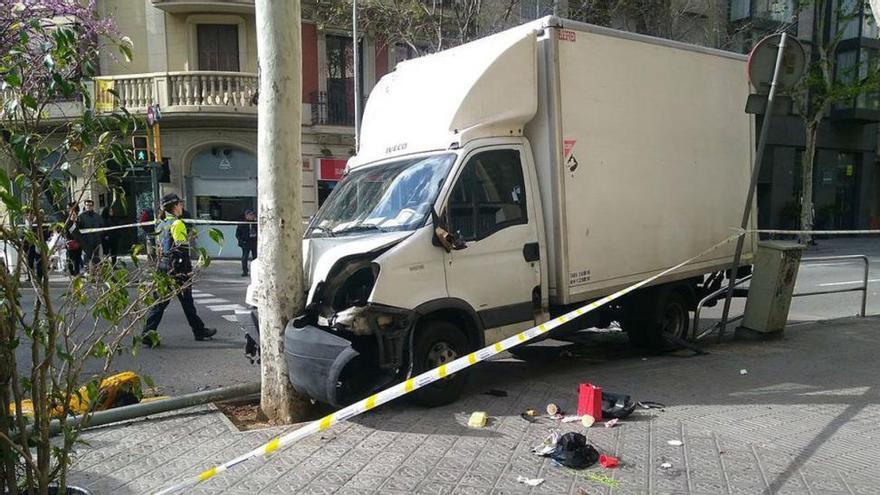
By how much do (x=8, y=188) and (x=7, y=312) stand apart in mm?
577

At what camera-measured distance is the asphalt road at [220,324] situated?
21.8 ft

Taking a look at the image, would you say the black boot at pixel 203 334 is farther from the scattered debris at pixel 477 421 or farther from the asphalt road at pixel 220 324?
the scattered debris at pixel 477 421

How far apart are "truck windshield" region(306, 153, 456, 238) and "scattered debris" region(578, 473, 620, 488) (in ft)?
7.38

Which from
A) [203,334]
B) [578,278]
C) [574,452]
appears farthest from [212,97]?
[574,452]

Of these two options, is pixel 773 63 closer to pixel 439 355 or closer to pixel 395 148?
pixel 395 148

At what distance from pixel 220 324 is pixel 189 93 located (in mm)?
12167

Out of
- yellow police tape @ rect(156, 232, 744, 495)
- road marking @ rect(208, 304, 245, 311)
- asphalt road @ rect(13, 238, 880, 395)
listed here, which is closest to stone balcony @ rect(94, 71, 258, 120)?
asphalt road @ rect(13, 238, 880, 395)

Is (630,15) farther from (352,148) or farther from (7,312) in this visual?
(7,312)

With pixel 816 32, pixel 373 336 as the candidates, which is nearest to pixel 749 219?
pixel 373 336

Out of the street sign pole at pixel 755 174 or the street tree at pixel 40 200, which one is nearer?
the street tree at pixel 40 200

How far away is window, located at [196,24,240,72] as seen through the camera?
2022 cm

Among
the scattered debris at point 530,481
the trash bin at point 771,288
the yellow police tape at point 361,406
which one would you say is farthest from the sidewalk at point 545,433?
the trash bin at point 771,288

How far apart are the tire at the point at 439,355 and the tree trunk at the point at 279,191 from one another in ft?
3.31

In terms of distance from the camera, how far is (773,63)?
702 centimetres
